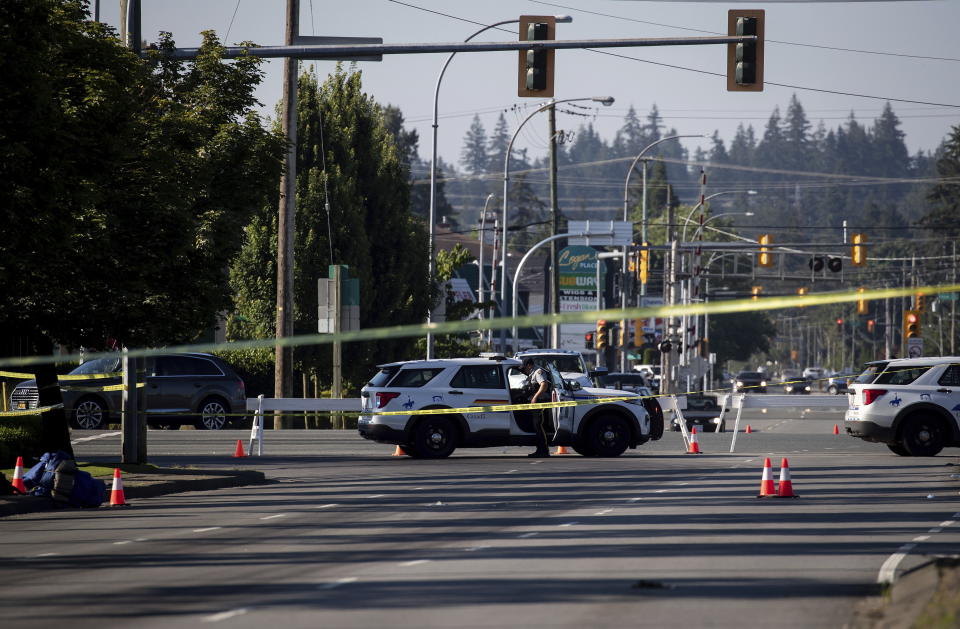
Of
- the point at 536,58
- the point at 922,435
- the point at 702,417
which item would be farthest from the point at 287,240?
the point at 702,417

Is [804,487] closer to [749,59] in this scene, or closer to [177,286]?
[749,59]

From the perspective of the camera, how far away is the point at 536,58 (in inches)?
830

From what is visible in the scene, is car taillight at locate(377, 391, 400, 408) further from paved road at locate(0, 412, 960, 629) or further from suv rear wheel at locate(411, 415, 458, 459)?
paved road at locate(0, 412, 960, 629)

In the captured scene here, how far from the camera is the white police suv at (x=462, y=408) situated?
24.8 metres

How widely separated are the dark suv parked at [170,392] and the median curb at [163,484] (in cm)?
985

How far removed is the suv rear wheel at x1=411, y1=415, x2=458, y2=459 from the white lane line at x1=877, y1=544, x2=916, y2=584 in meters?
12.8

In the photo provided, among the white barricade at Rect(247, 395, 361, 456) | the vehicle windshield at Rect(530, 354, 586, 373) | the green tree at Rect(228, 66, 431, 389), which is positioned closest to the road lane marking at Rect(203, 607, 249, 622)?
the white barricade at Rect(247, 395, 361, 456)

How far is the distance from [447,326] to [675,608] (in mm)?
4396

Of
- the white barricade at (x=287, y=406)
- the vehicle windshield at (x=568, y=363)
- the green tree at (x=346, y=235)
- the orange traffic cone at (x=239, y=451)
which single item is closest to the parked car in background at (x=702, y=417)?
the vehicle windshield at (x=568, y=363)

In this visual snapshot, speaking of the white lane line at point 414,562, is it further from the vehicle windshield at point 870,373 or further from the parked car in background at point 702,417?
the parked car in background at point 702,417

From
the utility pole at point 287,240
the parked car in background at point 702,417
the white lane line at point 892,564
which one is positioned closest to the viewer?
the white lane line at point 892,564

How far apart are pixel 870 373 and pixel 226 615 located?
744 inches

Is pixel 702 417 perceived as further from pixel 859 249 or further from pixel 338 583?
pixel 338 583

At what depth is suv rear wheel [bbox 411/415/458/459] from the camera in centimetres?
2508
